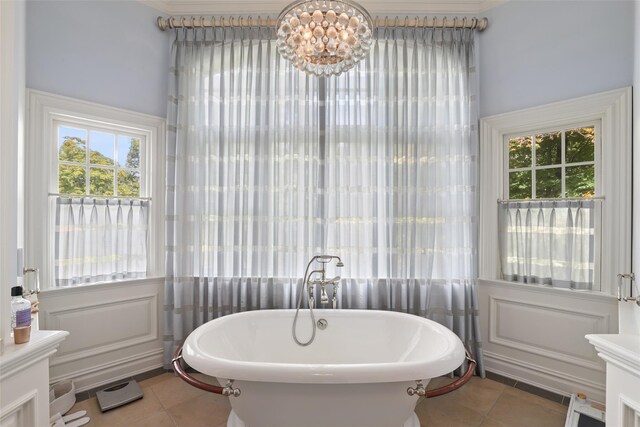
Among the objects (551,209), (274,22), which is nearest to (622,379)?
(551,209)

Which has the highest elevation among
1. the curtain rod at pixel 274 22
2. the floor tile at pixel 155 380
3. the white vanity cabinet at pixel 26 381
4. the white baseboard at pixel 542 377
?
the curtain rod at pixel 274 22

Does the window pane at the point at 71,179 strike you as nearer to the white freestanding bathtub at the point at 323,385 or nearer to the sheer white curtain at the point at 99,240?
the sheer white curtain at the point at 99,240

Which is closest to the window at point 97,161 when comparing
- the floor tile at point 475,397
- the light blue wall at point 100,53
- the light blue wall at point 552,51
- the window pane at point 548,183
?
the light blue wall at point 100,53

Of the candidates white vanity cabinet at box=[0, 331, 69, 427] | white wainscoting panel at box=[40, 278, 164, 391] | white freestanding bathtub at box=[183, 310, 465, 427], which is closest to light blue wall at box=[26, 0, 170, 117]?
white wainscoting panel at box=[40, 278, 164, 391]

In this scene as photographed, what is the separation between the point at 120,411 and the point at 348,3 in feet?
8.85

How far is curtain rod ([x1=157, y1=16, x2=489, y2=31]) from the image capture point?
216 centimetres

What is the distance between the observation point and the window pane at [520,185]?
2.15 meters

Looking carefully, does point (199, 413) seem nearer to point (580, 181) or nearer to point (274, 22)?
point (274, 22)

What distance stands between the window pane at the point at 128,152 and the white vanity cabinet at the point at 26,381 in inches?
59.1

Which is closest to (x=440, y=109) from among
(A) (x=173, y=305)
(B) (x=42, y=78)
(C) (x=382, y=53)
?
(C) (x=382, y=53)

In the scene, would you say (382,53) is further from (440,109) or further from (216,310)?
(216,310)

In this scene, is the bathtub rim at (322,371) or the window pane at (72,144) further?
the window pane at (72,144)

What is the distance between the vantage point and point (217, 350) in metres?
1.62

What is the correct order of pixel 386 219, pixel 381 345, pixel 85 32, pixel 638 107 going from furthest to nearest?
pixel 386 219 < pixel 85 32 < pixel 381 345 < pixel 638 107
